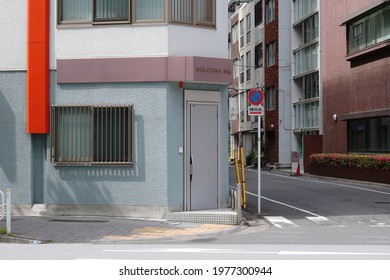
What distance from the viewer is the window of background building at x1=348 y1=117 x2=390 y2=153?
30.8 metres

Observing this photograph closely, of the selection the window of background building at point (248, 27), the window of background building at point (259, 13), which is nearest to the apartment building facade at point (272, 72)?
the window of background building at point (259, 13)

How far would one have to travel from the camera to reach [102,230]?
12.7 meters

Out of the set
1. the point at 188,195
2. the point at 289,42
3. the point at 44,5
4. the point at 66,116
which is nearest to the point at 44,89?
the point at 66,116

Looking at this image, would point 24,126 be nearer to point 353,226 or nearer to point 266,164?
point 353,226

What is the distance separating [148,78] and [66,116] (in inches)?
89.3

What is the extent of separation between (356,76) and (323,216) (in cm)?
1943

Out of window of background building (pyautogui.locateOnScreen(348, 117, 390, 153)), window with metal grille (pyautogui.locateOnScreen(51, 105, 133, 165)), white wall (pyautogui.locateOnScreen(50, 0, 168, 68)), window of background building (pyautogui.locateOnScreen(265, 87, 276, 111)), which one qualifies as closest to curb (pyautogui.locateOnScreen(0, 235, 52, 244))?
window with metal grille (pyautogui.locateOnScreen(51, 105, 133, 165))

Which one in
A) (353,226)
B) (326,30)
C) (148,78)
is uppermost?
(326,30)

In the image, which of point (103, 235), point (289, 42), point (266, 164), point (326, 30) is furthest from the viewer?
point (266, 164)

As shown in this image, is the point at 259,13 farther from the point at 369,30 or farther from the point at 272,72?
the point at 369,30

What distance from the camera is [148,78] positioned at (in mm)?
14750

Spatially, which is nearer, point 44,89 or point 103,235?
point 103,235

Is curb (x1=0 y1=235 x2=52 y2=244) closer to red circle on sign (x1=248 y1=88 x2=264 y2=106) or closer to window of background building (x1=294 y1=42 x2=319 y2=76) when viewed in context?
red circle on sign (x1=248 y1=88 x2=264 y2=106)

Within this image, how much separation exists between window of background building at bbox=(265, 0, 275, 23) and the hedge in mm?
16161
